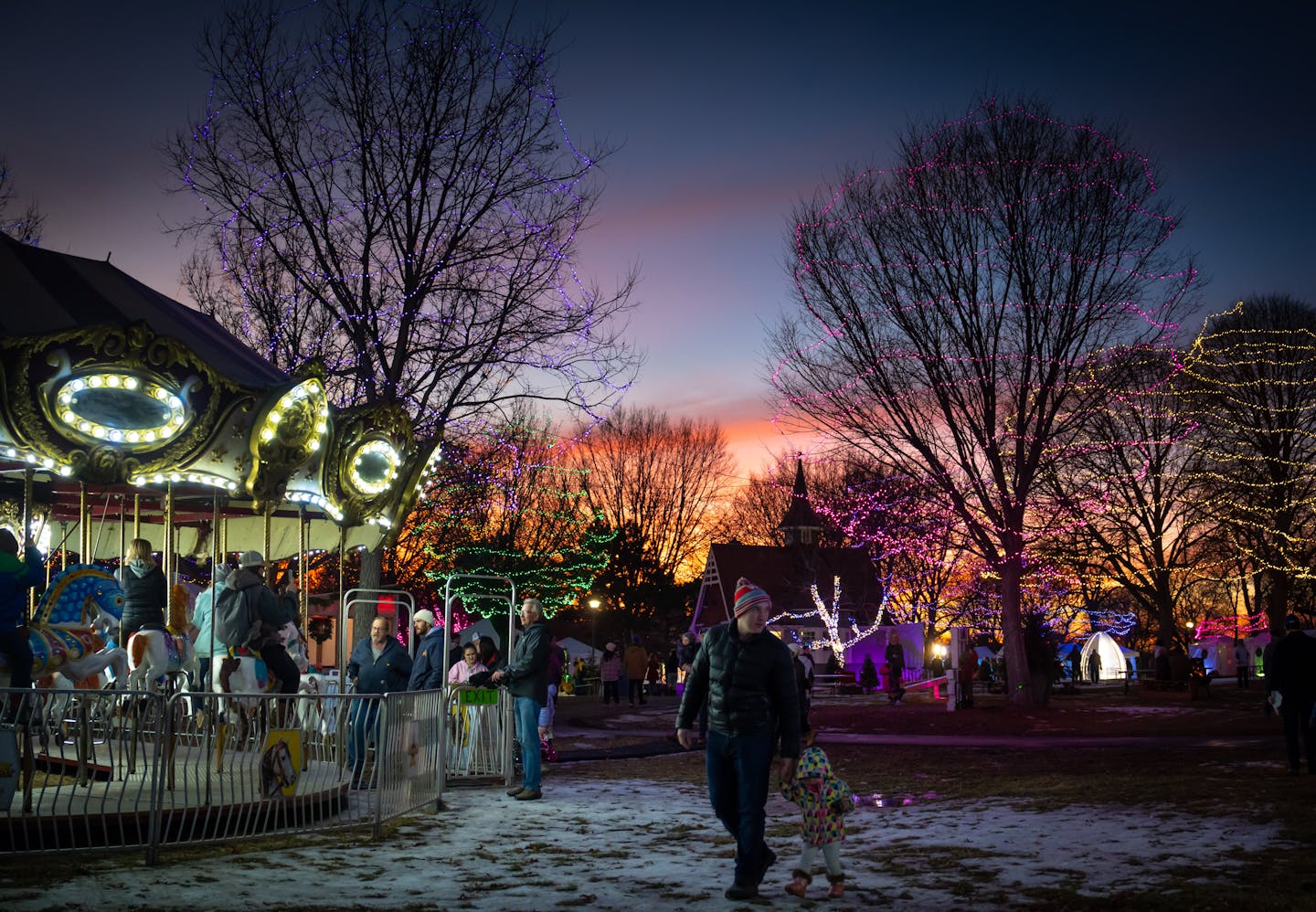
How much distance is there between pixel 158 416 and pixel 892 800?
7697 millimetres

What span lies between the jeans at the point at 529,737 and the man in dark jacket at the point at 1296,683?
7.61 m

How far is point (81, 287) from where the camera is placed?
12547 mm

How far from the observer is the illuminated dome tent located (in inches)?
410

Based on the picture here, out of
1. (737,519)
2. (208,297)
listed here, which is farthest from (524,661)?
(737,519)

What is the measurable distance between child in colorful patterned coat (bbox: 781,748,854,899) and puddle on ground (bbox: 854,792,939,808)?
13.9 feet

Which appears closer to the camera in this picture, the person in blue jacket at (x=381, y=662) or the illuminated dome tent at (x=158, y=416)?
the illuminated dome tent at (x=158, y=416)

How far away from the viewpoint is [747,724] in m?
7.07

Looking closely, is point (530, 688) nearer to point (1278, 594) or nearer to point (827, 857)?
point (827, 857)

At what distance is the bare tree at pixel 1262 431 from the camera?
34312mm

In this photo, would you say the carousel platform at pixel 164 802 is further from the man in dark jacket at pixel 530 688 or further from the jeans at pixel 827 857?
the jeans at pixel 827 857

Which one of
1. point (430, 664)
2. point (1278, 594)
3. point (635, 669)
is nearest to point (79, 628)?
point (430, 664)

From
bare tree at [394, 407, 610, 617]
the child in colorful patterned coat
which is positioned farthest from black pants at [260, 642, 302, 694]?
bare tree at [394, 407, 610, 617]

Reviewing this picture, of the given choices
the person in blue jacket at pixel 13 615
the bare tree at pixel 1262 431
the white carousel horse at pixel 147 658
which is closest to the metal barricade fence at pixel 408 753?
the white carousel horse at pixel 147 658

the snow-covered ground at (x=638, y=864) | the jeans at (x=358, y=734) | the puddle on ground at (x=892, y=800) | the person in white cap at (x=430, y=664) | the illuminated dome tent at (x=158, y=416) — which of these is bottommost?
the puddle on ground at (x=892, y=800)
